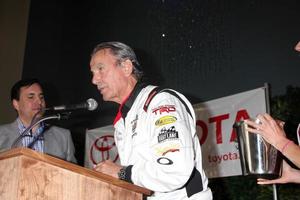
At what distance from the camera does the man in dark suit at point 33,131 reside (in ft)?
10.9

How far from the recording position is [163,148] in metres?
1.61

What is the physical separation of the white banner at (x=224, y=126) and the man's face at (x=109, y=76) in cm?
157

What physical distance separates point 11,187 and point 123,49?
45.7 inches

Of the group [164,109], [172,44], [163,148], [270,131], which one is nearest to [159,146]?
[163,148]

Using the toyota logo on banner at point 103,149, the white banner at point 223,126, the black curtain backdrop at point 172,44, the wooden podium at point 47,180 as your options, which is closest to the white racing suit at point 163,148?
the wooden podium at point 47,180

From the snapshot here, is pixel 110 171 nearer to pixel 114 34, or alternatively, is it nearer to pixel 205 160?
pixel 205 160

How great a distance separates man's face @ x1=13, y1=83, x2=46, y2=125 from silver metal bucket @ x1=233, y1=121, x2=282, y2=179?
6.95 ft

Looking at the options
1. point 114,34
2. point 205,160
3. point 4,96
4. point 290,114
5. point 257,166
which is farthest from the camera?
point 114,34

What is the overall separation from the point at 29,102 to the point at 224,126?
1.72 meters

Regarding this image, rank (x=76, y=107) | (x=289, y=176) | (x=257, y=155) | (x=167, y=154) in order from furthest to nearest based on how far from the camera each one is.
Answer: (x=76, y=107)
(x=289, y=176)
(x=257, y=155)
(x=167, y=154)

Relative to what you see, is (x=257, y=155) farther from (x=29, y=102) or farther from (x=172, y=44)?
(x=172, y=44)

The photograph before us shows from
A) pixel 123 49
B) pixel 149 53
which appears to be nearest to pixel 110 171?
pixel 123 49

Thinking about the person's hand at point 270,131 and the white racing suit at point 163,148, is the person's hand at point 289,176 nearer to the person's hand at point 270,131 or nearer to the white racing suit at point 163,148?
the person's hand at point 270,131

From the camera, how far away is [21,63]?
557 cm
